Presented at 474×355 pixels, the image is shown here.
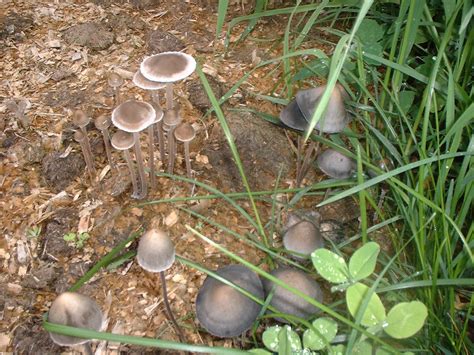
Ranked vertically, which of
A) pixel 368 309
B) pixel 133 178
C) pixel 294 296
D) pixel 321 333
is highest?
pixel 368 309

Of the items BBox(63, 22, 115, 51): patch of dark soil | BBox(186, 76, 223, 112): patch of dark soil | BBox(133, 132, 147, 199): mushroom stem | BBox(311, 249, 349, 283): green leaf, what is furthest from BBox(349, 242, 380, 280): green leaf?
BBox(63, 22, 115, 51): patch of dark soil

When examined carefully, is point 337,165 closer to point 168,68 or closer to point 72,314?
point 168,68

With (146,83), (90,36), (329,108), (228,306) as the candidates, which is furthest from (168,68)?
(90,36)

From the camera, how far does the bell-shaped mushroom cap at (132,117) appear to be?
2094mm

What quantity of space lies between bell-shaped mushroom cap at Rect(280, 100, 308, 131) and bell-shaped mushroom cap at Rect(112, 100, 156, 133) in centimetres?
66

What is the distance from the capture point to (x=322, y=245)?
Answer: 6.86 ft

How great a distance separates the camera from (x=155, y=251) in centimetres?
173

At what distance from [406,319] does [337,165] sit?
1.05 metres

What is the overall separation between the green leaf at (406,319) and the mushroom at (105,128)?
155 cm

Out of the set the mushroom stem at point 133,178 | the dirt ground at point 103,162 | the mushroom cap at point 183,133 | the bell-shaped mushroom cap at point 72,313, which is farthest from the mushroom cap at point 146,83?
the bell-shaped mushroom cap at point 72,313

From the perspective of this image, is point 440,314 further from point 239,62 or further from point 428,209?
point 239,62

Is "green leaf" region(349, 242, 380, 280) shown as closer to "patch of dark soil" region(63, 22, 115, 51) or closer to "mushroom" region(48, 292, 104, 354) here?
"mushroom" region(48, 292, 104, 354)

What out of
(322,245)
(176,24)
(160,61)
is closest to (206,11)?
(176,24)

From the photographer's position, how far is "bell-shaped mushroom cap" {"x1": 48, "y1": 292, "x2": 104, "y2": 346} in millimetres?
1550
